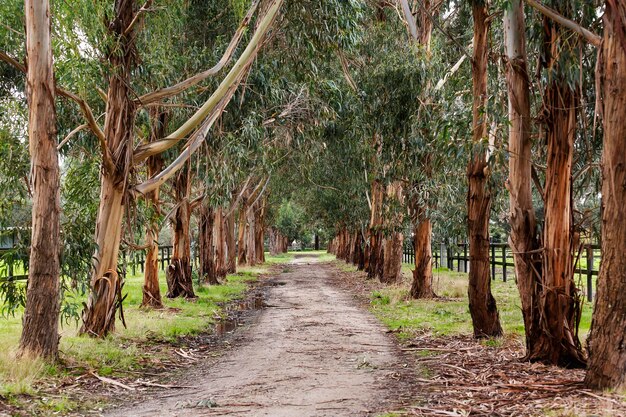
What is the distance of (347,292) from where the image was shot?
21.0 meters

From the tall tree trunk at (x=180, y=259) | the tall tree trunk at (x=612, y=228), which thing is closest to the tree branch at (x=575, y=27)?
the tall tree trunk at (x=612, y=228)

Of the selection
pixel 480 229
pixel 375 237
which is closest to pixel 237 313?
pixel 480 229

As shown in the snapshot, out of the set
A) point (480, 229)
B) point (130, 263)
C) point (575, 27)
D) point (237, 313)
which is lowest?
point (237, 313)

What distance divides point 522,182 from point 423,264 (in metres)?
8.56

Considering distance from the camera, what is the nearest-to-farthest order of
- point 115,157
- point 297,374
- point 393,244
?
point 297,374, point 115,157, point 393,244

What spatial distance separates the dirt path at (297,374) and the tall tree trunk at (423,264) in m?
2.76

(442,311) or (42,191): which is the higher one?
(42,191)

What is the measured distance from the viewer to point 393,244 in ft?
69.1

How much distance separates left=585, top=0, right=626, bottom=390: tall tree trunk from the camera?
5.71m

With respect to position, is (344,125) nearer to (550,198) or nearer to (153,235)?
(153,235)

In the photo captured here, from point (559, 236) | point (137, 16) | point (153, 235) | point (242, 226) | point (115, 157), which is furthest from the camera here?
point (242, 226)

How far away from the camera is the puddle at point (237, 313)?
40.9 ft

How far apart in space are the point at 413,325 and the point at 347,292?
30.0 ft

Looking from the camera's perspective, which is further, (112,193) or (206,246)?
(206,246)
